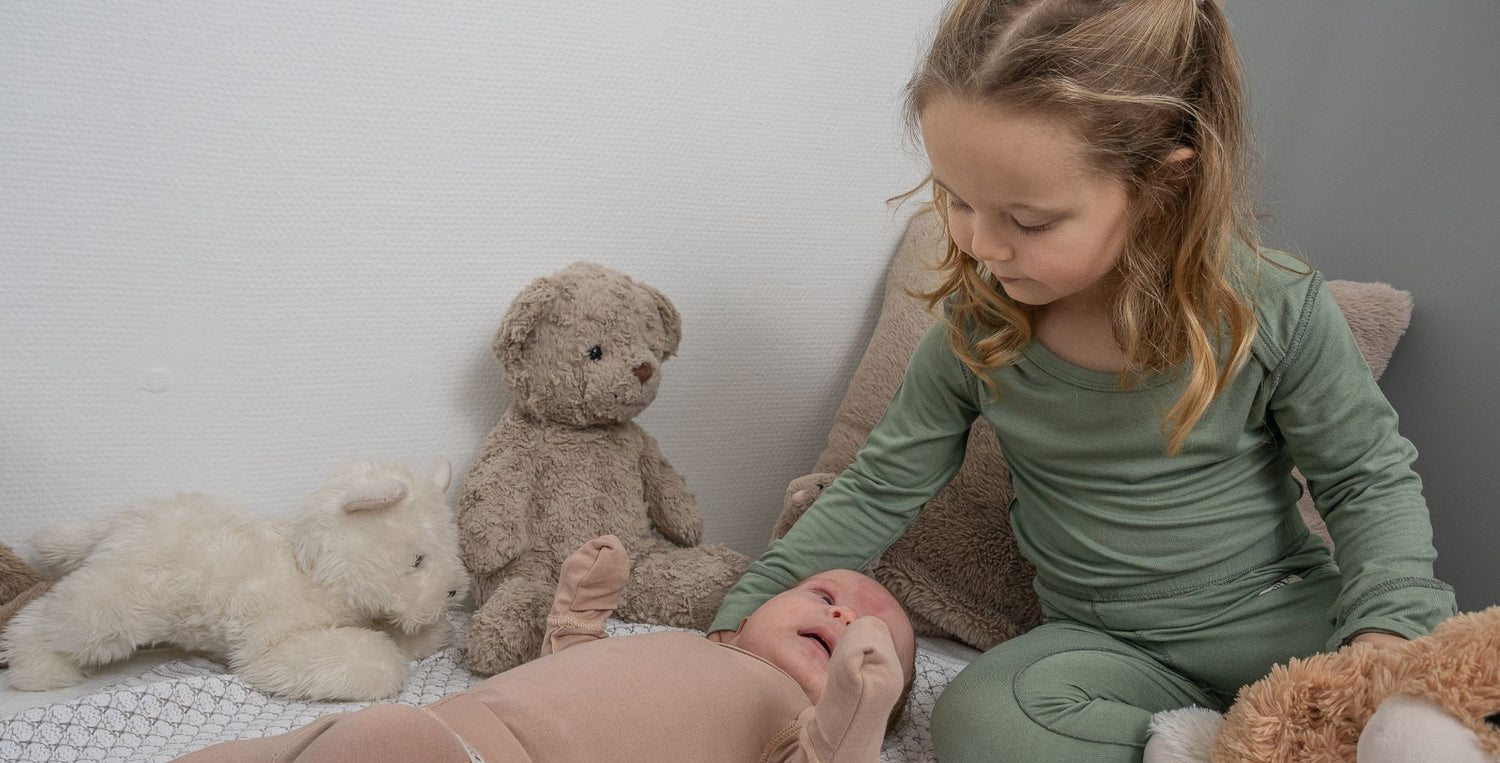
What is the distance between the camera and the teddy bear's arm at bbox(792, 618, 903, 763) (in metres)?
0.73

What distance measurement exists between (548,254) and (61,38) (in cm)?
54

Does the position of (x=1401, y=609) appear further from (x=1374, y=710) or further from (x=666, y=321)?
(x=666, y=321)

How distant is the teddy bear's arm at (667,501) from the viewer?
129cm

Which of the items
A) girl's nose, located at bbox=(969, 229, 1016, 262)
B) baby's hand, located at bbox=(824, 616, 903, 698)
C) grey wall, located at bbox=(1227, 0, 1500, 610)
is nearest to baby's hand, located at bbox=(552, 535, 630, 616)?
baby's hand, located at bbox=(824, 616, 903, 698)

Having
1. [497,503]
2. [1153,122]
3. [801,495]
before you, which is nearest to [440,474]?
[497,503]

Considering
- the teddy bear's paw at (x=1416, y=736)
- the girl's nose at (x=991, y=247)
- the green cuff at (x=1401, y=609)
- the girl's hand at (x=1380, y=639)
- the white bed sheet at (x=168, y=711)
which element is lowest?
the white bed sheet at (x=168, y=711)

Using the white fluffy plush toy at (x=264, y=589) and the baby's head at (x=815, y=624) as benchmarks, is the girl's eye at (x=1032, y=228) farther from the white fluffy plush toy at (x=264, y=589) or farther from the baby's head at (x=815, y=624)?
the white fluffy plush toy at (x=264, y=589)

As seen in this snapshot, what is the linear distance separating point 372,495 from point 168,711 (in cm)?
27

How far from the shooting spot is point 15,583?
109cm

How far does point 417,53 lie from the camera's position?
120 centimetres

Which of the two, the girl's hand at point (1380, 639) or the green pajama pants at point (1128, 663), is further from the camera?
the green pajama pants at point (1128, 663)

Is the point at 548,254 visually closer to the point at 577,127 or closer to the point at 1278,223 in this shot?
the point at 577,127

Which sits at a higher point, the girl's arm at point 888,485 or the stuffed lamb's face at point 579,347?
the stuffed lamb's face at point 579,347

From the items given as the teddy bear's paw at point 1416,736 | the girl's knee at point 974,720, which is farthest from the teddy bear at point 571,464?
the teddy bear's paw at point 1416,736
